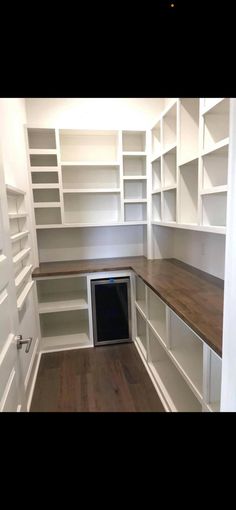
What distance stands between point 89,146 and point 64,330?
2.26 meters

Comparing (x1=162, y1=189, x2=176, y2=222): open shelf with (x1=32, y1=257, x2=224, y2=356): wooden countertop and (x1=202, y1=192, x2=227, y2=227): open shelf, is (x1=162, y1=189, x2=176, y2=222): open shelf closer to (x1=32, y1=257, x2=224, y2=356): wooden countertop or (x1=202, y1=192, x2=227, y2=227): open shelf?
(x1=32, y1=257, x2=224, y2=356): wooden countertop

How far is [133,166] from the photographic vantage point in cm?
304

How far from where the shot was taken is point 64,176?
2.90 metres

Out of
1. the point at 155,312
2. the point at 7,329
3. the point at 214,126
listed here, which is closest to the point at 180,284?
the point at 155,312

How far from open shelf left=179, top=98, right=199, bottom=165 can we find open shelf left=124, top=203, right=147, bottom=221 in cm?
122

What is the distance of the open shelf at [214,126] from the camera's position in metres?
1.50

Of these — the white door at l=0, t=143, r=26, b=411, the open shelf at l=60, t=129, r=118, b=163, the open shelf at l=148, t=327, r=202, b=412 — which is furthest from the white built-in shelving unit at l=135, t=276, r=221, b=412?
the open shelf at l=60, t=129, r=118, b=163

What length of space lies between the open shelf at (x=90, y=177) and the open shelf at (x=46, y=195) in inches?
5.4

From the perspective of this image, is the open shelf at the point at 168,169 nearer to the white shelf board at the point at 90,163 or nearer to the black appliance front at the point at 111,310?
the white shelf board at the point at 90,163

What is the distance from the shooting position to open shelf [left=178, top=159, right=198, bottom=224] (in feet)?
6.48

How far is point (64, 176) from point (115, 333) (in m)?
1.94

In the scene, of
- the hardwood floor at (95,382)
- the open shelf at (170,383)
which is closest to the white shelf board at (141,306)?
the open shelf at (170,383)
